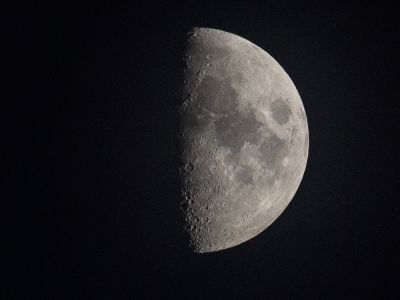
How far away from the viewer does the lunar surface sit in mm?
4309

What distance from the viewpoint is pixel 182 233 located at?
4594 millimetres

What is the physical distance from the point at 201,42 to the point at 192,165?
150cm

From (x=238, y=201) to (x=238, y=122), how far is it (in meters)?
0.91

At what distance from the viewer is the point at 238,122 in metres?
4.36

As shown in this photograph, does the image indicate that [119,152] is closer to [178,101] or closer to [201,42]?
[178,101]

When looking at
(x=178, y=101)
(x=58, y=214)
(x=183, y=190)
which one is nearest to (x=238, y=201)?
(x=183, y=190)

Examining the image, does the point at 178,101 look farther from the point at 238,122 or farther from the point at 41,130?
the point at 41,130

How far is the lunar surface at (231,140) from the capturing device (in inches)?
170

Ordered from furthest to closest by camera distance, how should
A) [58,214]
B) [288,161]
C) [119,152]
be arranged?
[288,161]
[58,214]
[119,152]

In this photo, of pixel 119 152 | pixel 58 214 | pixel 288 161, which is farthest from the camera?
pixel 288 161

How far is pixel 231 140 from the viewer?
14.2 ft

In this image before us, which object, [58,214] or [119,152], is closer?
[119,152]

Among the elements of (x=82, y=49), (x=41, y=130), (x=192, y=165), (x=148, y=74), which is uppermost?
(x=82, y=49)

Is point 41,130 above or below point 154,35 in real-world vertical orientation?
below
